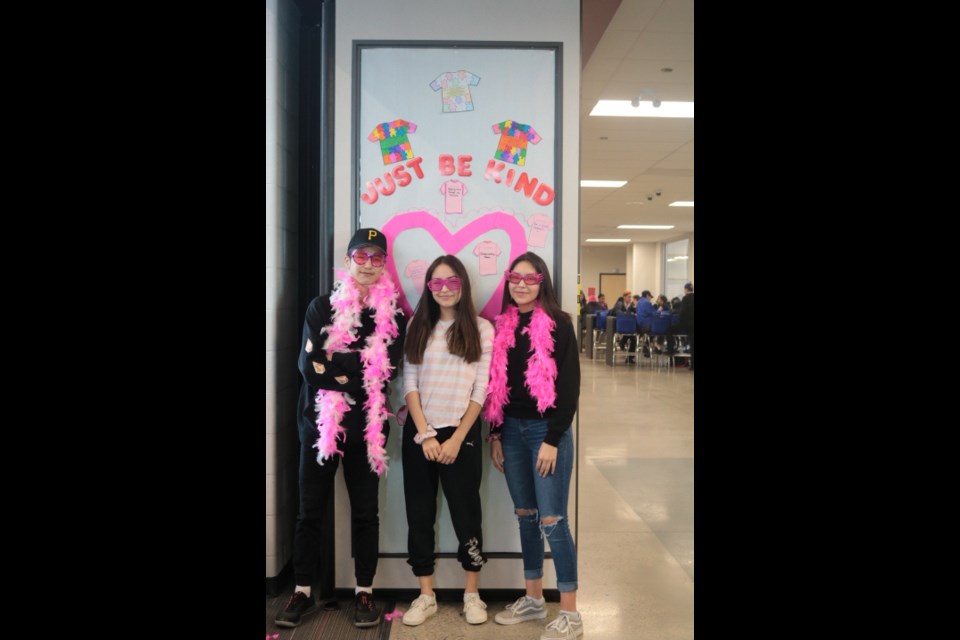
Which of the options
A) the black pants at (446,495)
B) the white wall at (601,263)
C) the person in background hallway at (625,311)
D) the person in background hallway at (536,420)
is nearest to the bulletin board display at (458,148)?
the person in background hallway at (536,420)

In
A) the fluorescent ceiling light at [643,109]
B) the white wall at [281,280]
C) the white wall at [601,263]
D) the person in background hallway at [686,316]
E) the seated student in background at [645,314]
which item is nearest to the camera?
the white wall at [281,280]

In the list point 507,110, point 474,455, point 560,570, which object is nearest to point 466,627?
point 560,570

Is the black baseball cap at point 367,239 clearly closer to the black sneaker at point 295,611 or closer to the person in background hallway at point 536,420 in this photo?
the person in background hallway at point 536,420

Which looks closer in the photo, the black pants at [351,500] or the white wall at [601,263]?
the black pants at [351,500]

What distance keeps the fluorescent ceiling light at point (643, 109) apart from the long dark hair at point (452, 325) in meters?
4.21

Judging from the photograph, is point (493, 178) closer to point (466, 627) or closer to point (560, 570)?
point (560, 570)

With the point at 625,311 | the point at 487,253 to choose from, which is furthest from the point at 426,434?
the point at 625,311

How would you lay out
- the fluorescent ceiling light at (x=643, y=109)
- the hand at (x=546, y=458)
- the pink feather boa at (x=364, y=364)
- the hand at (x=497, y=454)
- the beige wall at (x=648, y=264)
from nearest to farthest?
the hand at (x=546, y=458) < the pink feather boa at (x=364, y=364) < the hand at (x=497, y=454) < the fluorescent ceiling light at (x=643, y=109) < the beige wall at (x=648, y=264)

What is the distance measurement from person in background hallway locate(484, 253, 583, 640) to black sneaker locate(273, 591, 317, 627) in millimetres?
809

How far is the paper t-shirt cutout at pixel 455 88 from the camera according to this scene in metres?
2.94

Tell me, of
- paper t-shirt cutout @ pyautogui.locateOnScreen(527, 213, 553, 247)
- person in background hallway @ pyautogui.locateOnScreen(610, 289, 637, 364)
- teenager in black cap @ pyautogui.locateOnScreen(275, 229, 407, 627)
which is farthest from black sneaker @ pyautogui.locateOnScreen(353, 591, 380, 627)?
person in background hallway @ pyautogui.locateOnScreen(610, 289, 637, 364)

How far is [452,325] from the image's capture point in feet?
8.98

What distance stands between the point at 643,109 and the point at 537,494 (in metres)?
5.02

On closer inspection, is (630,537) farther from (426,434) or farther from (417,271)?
(417,271)
